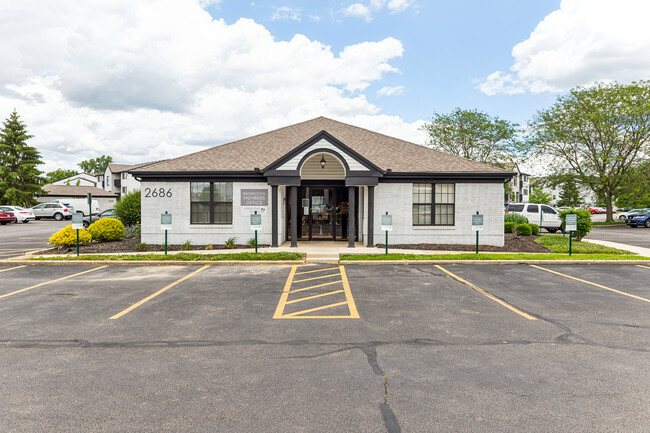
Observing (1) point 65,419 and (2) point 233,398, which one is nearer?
(1) point 65,419

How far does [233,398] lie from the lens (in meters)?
3.77

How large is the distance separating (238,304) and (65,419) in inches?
155

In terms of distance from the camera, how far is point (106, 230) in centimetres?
1656

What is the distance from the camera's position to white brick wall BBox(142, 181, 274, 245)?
1584cm

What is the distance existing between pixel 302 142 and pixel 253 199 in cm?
408

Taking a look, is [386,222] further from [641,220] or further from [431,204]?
[641,220]

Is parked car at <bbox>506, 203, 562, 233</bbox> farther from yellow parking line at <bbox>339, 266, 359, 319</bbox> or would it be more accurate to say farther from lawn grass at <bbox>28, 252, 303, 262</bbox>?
yellow parking line at <bbox>339, 266, 359, 319</bbox>

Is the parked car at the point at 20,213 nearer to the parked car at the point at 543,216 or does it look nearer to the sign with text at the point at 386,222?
the sign with text at the point at 386,222

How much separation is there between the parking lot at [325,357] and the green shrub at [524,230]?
11.5 meters

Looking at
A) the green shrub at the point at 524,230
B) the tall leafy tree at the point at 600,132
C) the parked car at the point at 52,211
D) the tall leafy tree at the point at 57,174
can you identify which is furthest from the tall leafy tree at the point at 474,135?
the tall leafy tree at the point at 57,174

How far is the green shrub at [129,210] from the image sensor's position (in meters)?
18.7

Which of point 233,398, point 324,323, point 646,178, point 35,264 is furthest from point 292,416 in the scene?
point 646,178

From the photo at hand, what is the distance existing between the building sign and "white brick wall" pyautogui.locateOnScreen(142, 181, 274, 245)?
177 millimetres

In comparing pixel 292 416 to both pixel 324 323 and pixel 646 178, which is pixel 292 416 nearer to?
pixel 324 323
